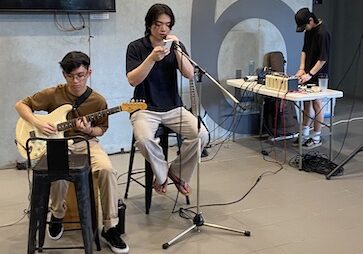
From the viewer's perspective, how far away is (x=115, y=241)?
2773mm

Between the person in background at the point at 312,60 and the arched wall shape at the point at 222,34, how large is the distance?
1.73 ft

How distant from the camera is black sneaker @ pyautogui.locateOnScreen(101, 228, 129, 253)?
2.75 m

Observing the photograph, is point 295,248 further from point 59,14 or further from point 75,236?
point 59,14

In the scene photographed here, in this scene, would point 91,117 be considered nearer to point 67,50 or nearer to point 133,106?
point 133,106

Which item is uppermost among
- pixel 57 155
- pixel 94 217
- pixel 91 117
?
pixel 91 117

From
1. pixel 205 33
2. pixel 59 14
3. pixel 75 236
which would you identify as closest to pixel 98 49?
pixel 59 14

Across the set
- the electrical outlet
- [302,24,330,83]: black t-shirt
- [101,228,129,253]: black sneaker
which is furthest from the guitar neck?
[302,24,330,83]: black t-shirt

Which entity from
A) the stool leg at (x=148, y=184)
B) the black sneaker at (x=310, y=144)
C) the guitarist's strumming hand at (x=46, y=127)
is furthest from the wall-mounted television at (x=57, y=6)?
the black sneaker at (x=310, y=144)

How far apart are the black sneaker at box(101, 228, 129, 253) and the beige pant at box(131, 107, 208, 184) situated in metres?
0.50

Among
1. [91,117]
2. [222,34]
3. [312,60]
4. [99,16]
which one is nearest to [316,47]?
[312,60]

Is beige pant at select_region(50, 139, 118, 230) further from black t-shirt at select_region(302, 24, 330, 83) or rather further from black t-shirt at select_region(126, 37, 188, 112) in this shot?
black t-shirt at select_region(302, 24, 330, 83)

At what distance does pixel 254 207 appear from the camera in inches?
134

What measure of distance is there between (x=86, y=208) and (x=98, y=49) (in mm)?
2262

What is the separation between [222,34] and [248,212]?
2.29 metres
